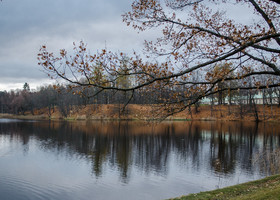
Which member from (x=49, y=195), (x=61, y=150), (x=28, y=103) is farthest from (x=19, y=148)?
(x=28, y=103)

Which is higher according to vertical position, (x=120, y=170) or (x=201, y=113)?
(x=201, y=113)

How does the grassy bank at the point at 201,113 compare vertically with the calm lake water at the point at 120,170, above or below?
above

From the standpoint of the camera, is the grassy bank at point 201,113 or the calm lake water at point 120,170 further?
the grassy bank at point 201,113

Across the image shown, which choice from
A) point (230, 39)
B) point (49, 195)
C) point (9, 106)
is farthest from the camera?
point (9, 106)

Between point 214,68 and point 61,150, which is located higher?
point 214,68

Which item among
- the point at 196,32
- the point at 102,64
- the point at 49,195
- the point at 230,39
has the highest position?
the point at 196,32

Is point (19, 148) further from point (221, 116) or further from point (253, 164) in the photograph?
point (221, 116)

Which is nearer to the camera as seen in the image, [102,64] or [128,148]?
[102,64]

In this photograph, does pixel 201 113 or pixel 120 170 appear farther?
pixel 201 113

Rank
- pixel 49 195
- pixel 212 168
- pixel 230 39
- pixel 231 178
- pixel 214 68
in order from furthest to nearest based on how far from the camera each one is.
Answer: pixel 212 168 < pixel 231 178 < pixel 49 195 < pixel 214 68 < pixel 230 39

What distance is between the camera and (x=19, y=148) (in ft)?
83.0

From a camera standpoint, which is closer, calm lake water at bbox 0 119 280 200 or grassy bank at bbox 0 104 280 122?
calm lake water at bbox 0 119 280 200

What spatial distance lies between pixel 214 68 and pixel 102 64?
362cm

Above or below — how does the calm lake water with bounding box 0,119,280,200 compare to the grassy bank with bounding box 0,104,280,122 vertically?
below
